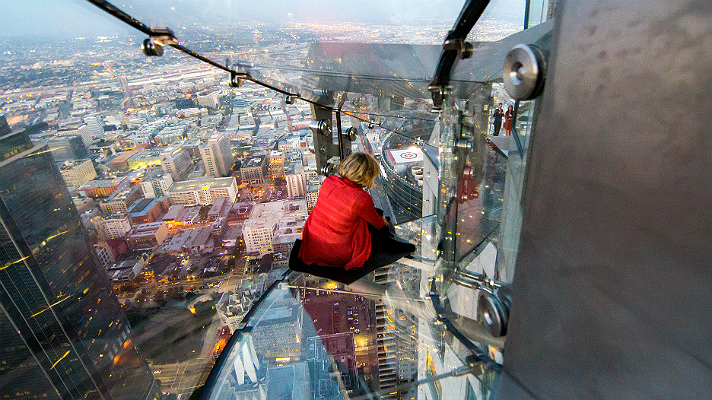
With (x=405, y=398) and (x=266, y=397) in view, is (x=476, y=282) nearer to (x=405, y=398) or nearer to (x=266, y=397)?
(x=405, y=398)

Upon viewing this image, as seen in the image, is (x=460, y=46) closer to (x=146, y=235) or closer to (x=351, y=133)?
(x=351, y=133)

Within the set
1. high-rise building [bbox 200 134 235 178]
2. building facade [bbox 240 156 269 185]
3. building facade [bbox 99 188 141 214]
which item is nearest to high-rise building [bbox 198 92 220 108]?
high-rise building [bbox 200 134 235 178]

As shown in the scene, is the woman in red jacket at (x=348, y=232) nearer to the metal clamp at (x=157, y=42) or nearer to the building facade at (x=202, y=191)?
the metal clamp at (x=157, y=42)

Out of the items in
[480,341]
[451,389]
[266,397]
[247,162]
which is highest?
[480,341]

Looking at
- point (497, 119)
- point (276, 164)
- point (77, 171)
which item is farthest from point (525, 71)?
point (276, 164)

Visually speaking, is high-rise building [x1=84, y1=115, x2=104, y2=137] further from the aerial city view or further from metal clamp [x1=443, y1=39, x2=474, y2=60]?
metal clamp [x1=443, y1=39, x2=474, y2=60]

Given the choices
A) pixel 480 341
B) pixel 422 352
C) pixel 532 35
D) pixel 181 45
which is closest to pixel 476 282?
pixel 480 341

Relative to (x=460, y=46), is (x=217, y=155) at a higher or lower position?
lower
